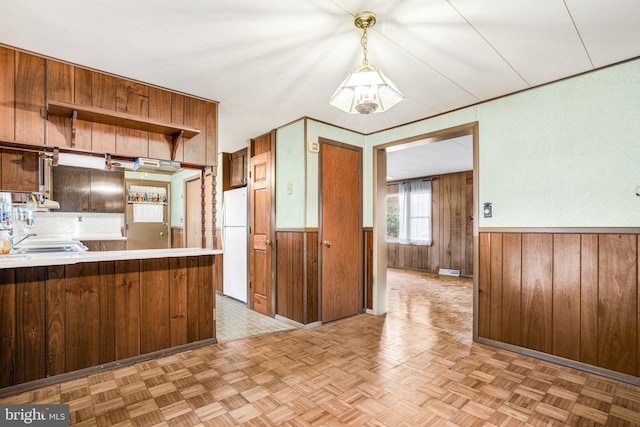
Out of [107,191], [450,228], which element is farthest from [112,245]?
[450,228]

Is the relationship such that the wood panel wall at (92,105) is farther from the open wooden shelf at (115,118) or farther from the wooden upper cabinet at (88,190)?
the wooden upper cabinet at (88,190)

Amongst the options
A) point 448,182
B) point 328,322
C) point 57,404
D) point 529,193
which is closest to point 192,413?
point 57,404

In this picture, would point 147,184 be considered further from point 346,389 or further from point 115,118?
point 346,389

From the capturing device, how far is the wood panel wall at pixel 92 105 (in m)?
2.15

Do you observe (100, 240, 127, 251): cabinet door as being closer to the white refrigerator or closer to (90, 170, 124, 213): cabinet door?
(90, 170, 124, 213): cabinet door

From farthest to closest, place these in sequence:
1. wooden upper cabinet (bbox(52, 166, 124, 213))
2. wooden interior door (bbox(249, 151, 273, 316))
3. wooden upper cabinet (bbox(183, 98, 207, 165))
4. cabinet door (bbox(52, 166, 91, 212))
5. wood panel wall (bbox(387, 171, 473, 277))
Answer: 1. wood panel wall (bbox(387, 171, 473, 277))
2. wooden interior door (bbox(249, 151, 273, 316))
3. wooden upper cabinet (bbox(52, 166, 124, 213))
4. cabinet door (bbox(52, 166, 91, 212))
5. wooden upper cabinet (bbox(183, 98, 207, 165))

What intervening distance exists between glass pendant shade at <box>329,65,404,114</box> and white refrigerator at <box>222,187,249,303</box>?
2.78 m

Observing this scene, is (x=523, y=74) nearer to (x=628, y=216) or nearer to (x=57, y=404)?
(x=628, y=216)

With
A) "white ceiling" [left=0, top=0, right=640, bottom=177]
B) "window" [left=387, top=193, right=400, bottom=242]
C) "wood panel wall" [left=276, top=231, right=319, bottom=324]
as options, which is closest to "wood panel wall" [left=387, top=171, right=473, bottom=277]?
"window" [left=387, top=193, right=400, bottom=242]

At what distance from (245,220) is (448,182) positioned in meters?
5.03

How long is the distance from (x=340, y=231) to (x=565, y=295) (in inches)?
87.4

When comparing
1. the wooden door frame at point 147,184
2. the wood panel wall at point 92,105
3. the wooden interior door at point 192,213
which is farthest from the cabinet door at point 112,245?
the wood panel wall at point 92,105

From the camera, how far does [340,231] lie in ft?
12.6

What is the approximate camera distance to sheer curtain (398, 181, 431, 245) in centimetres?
766
